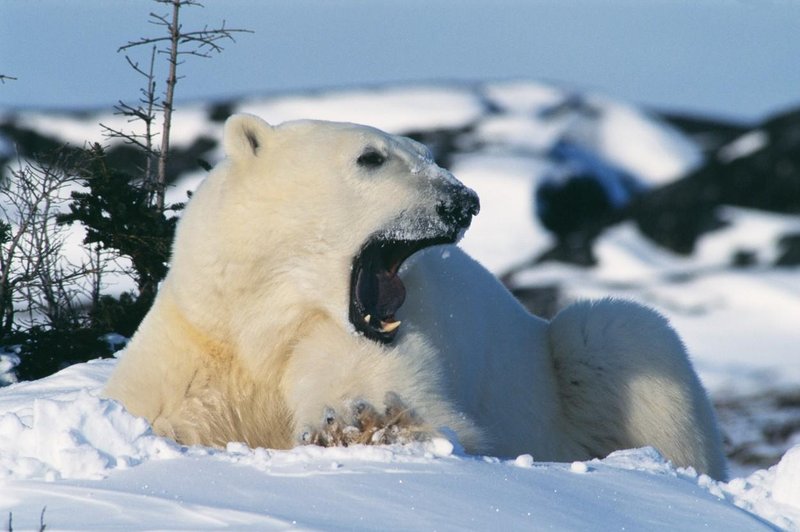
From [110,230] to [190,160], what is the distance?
23.1 m

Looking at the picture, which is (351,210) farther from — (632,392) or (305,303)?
(632,392)

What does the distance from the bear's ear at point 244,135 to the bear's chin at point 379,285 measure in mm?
525

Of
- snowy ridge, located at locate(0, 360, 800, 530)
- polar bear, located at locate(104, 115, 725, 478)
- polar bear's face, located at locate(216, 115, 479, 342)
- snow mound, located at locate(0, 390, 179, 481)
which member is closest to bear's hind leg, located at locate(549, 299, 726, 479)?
polar bear, located at locate(104, 115, 725, 478)

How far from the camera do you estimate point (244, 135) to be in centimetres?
402

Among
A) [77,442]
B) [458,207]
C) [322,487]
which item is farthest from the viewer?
[458,207]

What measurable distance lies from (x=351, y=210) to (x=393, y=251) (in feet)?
0.78

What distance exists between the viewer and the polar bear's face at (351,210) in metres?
3.88

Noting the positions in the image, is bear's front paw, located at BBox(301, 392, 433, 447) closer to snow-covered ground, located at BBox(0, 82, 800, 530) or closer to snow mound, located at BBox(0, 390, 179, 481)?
snow-covered ground, located at BBox(0, 82, 800, 530)

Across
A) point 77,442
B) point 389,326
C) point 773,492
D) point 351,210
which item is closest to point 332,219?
point 351,210

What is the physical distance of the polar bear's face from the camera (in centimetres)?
388

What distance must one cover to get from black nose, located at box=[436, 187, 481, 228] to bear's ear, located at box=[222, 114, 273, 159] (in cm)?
68

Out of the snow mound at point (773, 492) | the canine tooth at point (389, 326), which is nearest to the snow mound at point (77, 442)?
the canine tooth at point (389, 326)

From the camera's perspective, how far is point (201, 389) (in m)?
3.90

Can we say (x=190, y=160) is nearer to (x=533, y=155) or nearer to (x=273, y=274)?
(x=533, y=155)
